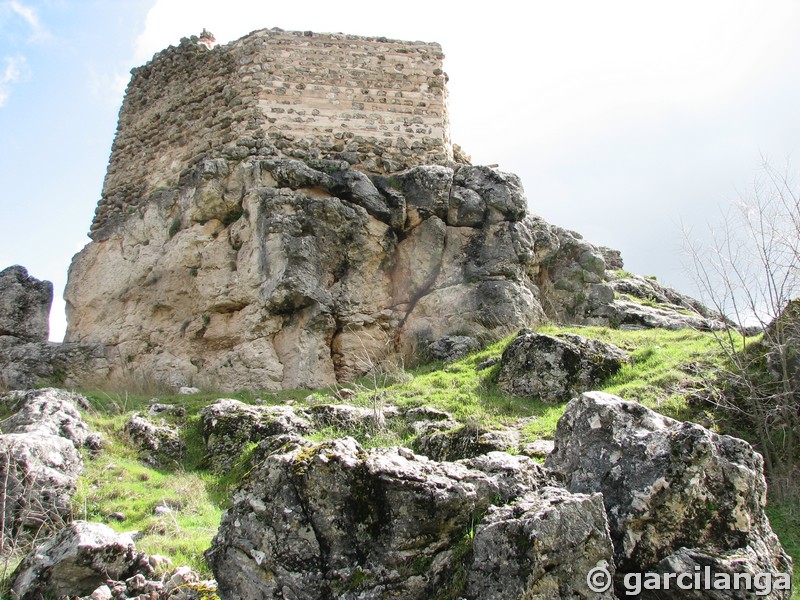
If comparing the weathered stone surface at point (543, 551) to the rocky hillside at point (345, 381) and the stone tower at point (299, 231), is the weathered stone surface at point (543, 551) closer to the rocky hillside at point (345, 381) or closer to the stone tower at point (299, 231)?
the rocky hillside at point (345, 381)

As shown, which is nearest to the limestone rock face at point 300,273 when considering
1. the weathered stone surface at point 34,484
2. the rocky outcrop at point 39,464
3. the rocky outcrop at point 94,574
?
the rocky outcrop at point 39,464

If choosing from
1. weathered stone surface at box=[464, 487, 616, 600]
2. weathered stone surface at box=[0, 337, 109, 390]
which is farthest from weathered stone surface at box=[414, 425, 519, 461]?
weathered stone surface at box=[0, 337, 109, 390]

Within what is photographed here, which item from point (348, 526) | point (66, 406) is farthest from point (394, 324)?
point (348, 526)

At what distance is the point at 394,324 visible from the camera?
43.3 feet

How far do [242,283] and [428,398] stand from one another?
4.53m

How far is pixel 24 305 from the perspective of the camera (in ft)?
45.8

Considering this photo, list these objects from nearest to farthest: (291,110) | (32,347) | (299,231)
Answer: (32,347), (299,231), (291,110)

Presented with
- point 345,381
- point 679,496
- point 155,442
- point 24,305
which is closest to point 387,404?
point 345,381

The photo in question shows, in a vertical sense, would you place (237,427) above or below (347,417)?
below

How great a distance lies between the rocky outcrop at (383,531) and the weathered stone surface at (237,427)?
11.3 feet

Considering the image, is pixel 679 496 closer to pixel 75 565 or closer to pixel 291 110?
pixel 75 565

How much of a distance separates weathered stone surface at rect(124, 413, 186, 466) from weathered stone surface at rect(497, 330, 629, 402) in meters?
4.38

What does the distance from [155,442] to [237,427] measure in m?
1.02

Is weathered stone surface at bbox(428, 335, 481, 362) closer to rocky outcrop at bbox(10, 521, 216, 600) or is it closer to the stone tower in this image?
the stone tower
